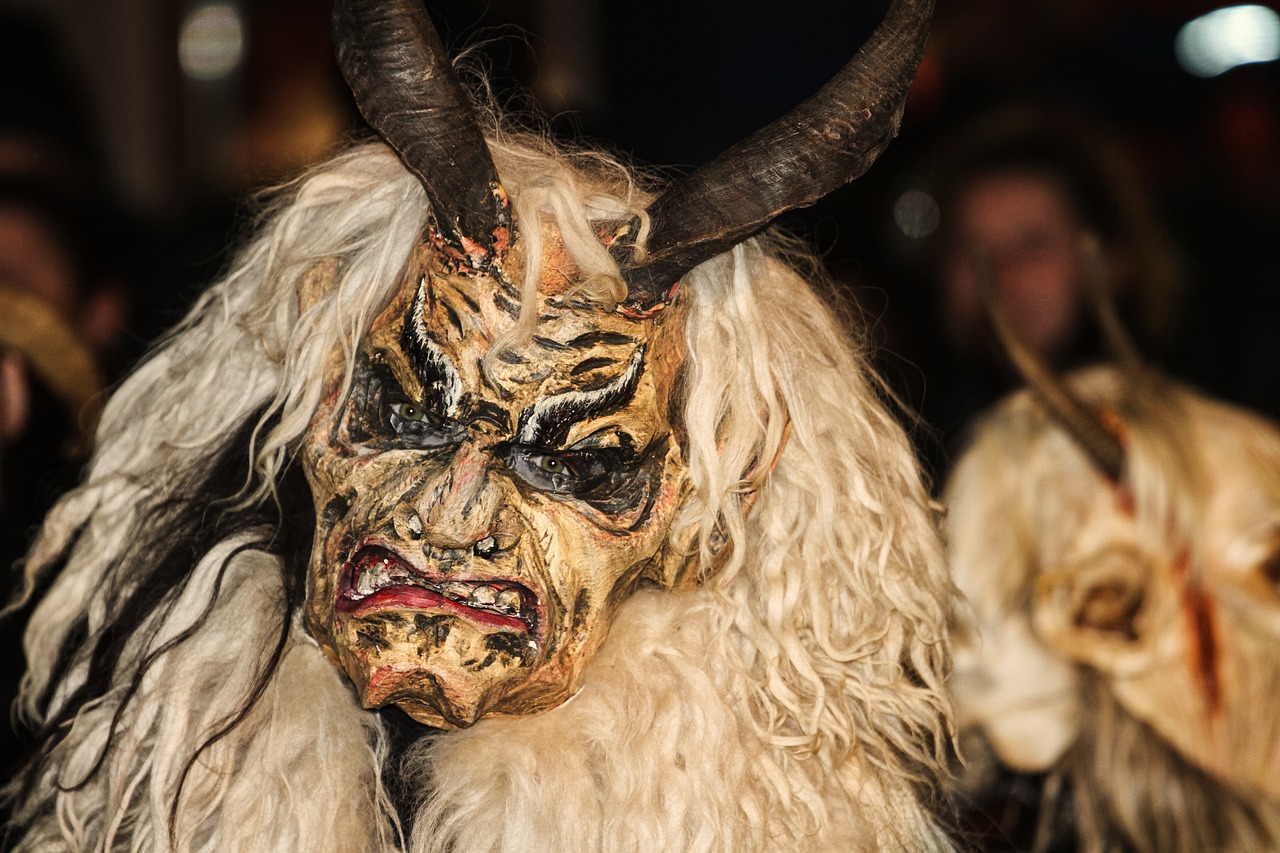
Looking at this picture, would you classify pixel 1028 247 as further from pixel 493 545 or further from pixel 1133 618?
pixel 493 545

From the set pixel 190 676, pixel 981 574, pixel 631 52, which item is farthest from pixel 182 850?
pixel 631 52

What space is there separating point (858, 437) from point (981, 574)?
751 millimetres

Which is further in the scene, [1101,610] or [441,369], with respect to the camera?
[1101,610]

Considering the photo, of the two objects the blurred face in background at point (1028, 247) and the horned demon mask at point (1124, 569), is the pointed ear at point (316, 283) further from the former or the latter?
the blurred face in background at point (1028, 247)

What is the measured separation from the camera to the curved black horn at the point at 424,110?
101 cm

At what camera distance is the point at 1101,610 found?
1.80 meters

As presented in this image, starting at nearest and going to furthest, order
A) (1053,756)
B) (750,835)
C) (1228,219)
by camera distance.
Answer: (750,835) < (1053,756) < (1228,219)

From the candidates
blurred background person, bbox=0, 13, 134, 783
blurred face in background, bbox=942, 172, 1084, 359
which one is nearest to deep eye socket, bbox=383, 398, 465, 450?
blurred background person, bbox=0, 13, 134, 783

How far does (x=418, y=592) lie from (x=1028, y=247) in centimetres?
173

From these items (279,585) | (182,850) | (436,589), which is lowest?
(182,850)

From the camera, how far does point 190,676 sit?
1151 mm

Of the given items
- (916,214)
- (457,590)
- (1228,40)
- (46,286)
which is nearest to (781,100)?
(916,214)

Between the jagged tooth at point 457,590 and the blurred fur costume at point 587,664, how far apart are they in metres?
0.16

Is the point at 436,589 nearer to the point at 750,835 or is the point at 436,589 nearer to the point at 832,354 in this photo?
the point at 750,835
